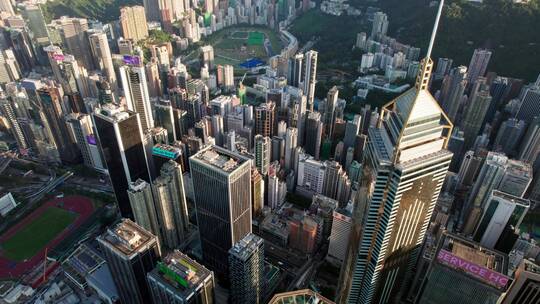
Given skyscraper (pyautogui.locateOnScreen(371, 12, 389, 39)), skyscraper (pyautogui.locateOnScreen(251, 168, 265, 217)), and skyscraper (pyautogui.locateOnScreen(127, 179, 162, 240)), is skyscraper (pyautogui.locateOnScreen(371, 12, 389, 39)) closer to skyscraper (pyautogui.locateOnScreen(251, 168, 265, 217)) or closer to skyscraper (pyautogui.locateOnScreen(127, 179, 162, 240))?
skyscraper (pyautogui.locateOnScreen(251, 168, 265, 217))

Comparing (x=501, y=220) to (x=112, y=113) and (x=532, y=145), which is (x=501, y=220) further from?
(x=112, y=113)

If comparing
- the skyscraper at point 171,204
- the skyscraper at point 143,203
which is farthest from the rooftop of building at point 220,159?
the skyscraper at point 143,203

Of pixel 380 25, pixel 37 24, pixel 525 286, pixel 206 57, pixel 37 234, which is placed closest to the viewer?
pixel 525 286

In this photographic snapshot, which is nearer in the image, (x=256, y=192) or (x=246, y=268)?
(x=246, y=268)

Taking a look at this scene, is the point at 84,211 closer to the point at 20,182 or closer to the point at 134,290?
the point at 20,182

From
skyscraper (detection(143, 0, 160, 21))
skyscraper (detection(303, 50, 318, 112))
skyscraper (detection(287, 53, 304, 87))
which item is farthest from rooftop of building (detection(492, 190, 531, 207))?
skyscraper (detection(143, 0, 160, 21))

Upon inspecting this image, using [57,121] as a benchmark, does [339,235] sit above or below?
below

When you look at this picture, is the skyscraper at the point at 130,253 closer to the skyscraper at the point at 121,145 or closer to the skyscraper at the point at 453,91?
the skyscraper at the point at 121,145

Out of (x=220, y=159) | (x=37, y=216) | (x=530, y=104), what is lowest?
(x=37, y=216)

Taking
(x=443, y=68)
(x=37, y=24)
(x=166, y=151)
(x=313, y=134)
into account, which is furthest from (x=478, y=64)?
(x=37, y=24)
